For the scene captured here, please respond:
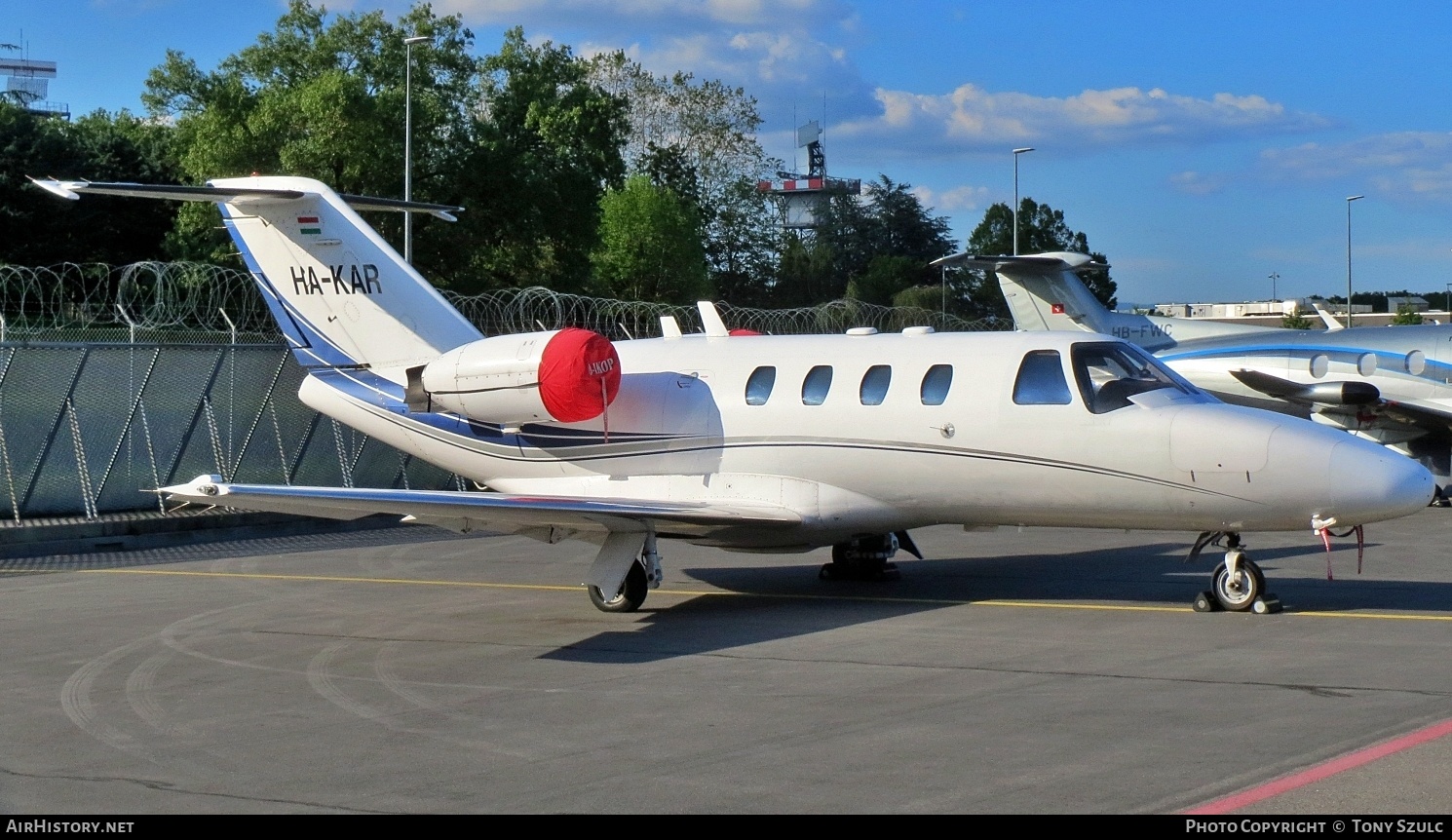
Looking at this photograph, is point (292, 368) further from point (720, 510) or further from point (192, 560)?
point (720, 510)

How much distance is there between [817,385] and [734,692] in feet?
16.0

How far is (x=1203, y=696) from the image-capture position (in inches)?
356

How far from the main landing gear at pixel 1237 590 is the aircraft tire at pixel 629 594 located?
15.6 ft

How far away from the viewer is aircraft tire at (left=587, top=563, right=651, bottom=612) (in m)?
13.2

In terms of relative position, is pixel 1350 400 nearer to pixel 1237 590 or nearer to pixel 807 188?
pixel 1237 590

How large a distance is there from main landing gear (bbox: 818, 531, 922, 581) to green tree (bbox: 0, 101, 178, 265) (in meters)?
48.2

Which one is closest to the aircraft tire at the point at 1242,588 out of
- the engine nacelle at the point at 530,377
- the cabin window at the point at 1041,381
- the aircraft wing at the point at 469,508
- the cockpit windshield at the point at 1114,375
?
the cockpit windshield at the point at 1114,375

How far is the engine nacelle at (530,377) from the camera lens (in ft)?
45.2

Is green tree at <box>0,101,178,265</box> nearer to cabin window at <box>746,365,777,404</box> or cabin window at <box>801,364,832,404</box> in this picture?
cabin window at <box>746,365,777,404</box>

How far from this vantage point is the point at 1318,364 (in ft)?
90.7

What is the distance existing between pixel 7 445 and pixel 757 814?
16.9 m

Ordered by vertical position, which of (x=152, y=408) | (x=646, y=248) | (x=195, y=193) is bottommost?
(x=152, y=408)

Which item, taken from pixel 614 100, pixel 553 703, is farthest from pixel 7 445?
pixel 614 100

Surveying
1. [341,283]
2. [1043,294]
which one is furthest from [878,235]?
[341,283]
